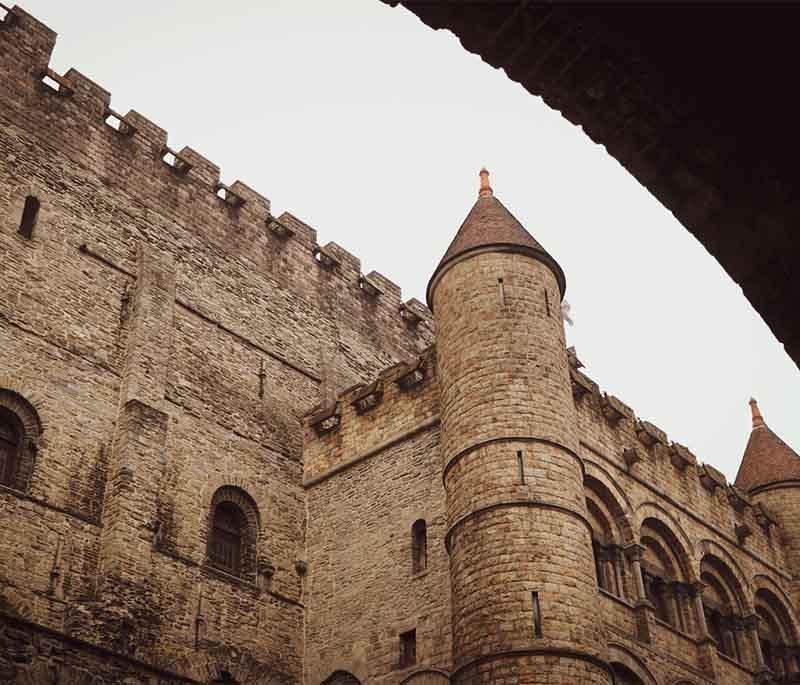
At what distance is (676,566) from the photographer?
19938 mm

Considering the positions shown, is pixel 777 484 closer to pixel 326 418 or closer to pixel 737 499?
pixel 737 499

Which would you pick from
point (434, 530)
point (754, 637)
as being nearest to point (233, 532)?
point (434, 530)

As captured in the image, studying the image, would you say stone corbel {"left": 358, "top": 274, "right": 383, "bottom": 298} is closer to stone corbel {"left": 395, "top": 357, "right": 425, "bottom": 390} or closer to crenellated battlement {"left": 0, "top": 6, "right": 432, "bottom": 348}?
crenellated battlement {"left": 0, "top": 6, "right": 432, "bottom": 348}

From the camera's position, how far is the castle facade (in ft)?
51.6

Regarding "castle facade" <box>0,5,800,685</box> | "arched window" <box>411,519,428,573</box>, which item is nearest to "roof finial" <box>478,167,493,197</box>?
"castle facade" <box>0,5,800,685</box>

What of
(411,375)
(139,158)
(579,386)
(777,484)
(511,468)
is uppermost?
(139,158)

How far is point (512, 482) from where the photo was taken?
16.2m

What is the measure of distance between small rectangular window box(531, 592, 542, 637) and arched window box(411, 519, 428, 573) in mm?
2899

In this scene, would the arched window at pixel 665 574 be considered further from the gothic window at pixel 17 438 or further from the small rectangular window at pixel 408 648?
the gothic window at pixel 17 438

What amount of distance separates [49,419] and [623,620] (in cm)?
955

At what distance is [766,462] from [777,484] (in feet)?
2.67

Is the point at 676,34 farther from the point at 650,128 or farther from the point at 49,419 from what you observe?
the point at 49,419

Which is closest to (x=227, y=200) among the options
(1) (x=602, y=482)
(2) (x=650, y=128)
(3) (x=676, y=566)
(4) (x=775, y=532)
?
(1) (x=602, y=482)

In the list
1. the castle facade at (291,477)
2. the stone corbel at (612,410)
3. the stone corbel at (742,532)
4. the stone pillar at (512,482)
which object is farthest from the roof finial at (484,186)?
the stone corbel at (742,532)
